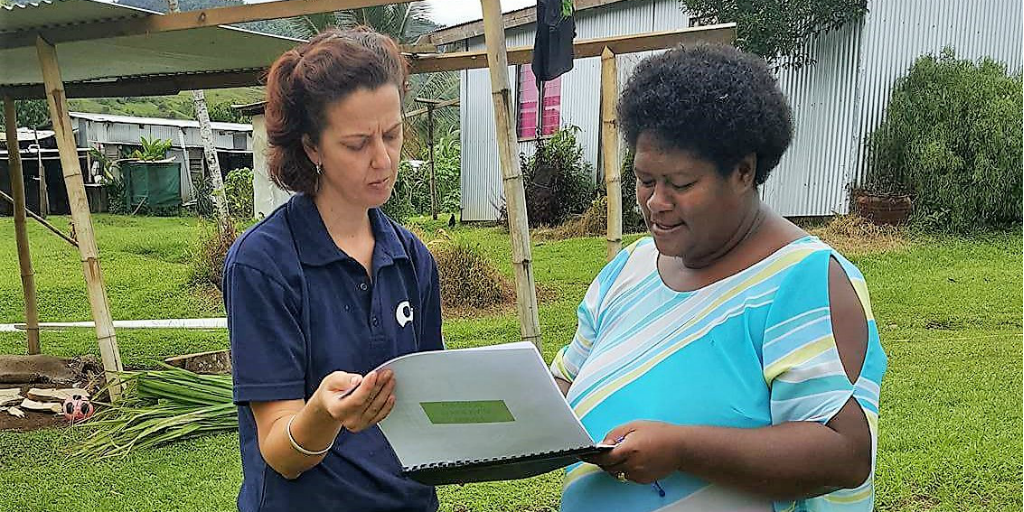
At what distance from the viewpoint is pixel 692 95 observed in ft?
5.19

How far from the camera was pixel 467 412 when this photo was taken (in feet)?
4.97

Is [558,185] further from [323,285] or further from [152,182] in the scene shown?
[323,285]

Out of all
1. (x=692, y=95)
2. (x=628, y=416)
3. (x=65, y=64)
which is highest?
(x=65, y=64)

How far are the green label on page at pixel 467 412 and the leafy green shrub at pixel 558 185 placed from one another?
1190cm

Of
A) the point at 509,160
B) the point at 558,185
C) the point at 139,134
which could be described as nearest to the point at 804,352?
the point at 509,160

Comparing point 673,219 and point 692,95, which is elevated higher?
point 692,95

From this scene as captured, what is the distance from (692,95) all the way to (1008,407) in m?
4.42

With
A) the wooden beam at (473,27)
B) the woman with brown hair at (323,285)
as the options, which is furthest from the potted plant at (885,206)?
the woman with brown hair at (323,285)

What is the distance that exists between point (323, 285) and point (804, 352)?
2.71 feet

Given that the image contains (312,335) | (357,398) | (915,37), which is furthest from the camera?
(915,37)

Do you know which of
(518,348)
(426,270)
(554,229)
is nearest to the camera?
(518,348)

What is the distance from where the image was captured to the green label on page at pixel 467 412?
150 cm

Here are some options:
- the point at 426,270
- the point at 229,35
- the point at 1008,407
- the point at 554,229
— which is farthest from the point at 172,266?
the point at 426,270

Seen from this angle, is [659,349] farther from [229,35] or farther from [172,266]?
[172,266]
